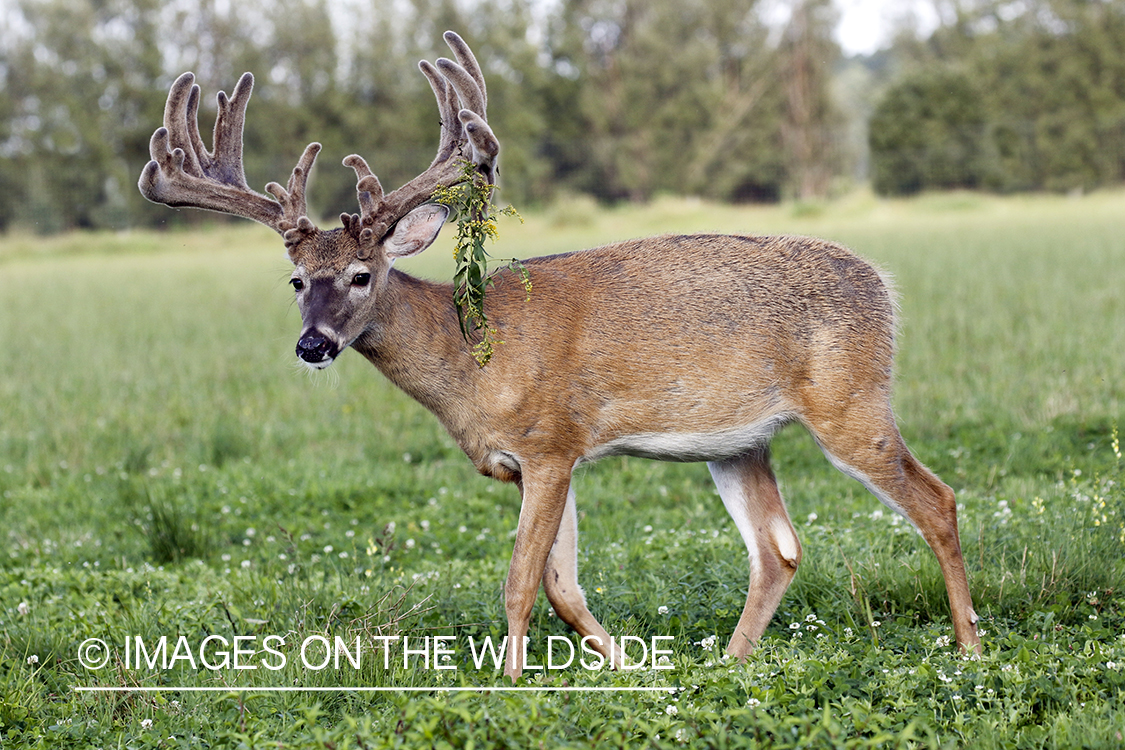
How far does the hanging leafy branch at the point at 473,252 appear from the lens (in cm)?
437

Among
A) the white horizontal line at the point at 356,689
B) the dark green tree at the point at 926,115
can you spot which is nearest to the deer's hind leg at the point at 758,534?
the white horizontal line at the point at 356,689

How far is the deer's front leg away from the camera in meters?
4.48

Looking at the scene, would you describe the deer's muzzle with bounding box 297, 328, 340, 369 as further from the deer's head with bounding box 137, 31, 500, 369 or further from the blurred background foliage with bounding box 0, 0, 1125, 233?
the blurred background foliage with bounding box 0, 0, 1125, 233

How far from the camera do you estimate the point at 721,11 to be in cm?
5022

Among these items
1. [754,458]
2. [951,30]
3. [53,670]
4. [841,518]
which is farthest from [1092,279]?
[951,30]

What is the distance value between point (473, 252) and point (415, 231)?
0.54 meters

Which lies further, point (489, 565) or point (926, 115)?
point (926, 115)

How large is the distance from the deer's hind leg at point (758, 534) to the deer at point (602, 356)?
0.04 ft

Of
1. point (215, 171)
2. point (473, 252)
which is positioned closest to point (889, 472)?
point (473, 252)

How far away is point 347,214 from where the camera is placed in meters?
4.64

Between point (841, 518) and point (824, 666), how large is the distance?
2365 mm

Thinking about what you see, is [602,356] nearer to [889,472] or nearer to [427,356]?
[427,356]

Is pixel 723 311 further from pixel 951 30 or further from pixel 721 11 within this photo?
pixel 951 30

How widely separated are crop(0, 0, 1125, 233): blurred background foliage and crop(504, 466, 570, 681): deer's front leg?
3334cm
